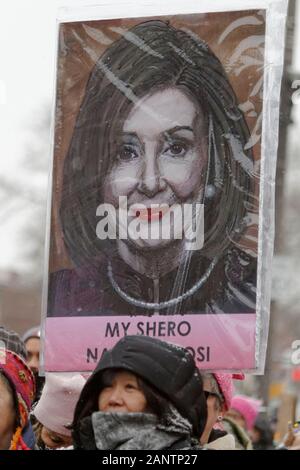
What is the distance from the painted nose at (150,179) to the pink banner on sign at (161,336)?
37cm

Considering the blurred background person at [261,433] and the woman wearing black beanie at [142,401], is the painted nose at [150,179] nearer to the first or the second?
the woman wearing black beanie at [142,401]

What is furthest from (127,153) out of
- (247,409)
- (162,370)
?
(247,409)

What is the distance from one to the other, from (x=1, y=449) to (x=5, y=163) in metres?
1.02

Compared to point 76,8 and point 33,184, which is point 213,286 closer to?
point 76,8

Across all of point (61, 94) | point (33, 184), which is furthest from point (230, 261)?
point (33, 184)

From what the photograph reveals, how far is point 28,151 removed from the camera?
427 cm

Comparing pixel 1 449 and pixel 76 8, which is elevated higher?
pixel 76 8

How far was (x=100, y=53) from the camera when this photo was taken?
12.2 feet

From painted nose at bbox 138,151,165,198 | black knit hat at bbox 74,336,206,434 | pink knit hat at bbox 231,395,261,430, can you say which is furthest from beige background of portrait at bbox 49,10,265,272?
pink knit hat at bbox 231,395,261,430

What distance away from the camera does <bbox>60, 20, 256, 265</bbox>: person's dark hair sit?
3.51 meters

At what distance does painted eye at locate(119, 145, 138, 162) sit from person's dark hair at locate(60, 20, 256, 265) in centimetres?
3

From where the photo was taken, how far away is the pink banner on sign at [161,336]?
135 inches

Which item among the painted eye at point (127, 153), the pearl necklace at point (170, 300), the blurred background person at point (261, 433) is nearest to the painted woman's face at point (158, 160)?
the painted eye at point (127, 153)

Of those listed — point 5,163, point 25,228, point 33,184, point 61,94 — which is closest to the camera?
point 61,94
